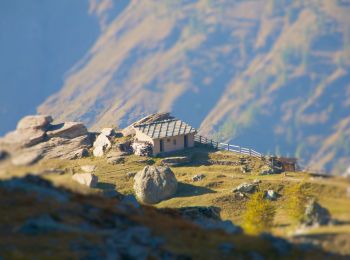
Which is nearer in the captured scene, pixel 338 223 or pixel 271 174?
pixel 338 223

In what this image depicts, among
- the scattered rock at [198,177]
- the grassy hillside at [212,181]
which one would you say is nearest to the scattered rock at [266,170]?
the grassy hillside at [212,181]

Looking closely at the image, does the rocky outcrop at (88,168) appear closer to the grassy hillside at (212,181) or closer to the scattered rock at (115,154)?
the grassy hillside at (212,181)

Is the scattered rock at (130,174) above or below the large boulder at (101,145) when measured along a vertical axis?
below

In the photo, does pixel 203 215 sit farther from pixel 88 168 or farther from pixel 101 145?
pixel 101 145

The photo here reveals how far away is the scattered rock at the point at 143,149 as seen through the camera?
335ft

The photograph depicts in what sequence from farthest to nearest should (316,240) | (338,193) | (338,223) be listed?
(338,193), (338,223), (316,240)

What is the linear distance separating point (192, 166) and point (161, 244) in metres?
63.9

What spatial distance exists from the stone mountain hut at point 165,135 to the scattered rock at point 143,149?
45 cm

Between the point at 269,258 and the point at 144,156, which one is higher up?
the point at 144,156

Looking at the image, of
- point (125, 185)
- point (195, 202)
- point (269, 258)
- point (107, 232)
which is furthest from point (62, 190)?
point (125, 185)

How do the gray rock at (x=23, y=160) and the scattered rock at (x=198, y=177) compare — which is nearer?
the gray rock at (x=23, y=160)

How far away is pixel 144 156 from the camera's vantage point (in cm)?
10188

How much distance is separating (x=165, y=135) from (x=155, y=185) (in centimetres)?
1372

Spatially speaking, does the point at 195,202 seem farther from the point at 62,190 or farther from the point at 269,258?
the point at 269,258
